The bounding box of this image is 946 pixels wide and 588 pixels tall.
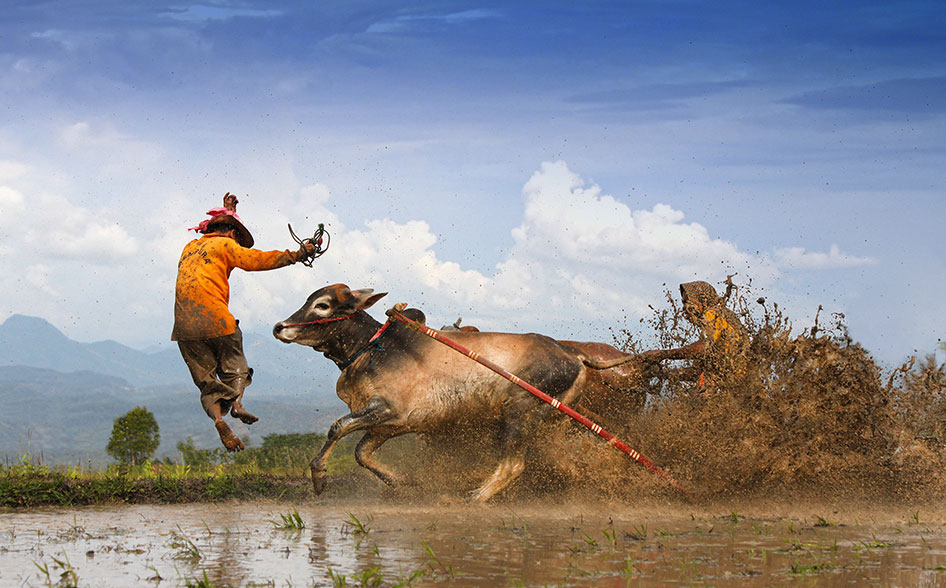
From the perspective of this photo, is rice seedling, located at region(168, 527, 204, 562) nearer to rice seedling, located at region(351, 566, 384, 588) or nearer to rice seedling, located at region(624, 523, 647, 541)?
rice seedling, located at region(351, 566, 384, 588)

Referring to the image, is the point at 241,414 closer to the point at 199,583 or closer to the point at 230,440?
the point at 230,440

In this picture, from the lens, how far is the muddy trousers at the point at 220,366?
8.71 meters

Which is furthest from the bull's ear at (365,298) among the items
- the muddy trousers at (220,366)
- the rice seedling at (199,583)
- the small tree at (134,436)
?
the small tree at (134,436)

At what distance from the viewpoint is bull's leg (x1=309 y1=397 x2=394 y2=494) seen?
8352 millimetres

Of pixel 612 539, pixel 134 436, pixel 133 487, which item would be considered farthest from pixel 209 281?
pixel 134 436

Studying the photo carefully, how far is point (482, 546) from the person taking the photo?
634 centimetres

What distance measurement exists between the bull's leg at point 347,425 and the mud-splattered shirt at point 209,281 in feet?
4.31

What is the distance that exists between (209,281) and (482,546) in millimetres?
3786

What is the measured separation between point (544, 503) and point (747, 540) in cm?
244

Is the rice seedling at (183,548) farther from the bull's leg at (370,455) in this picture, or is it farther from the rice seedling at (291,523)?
the bull's leg at (370,455)

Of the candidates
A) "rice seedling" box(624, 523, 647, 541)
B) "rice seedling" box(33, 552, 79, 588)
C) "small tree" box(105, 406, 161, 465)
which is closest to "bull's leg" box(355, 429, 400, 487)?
"rice seedling" box(624, 523, 647, 541)

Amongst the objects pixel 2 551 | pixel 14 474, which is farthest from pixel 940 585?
pixel 14 474

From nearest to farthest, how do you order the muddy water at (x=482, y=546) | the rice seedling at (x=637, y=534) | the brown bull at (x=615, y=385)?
the muddy water at (x=482, y=546) → the rice seedling at (x=637, y=534) → the brown bull at (x=615, y=385)

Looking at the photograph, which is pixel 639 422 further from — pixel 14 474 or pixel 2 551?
pixel 14 474
